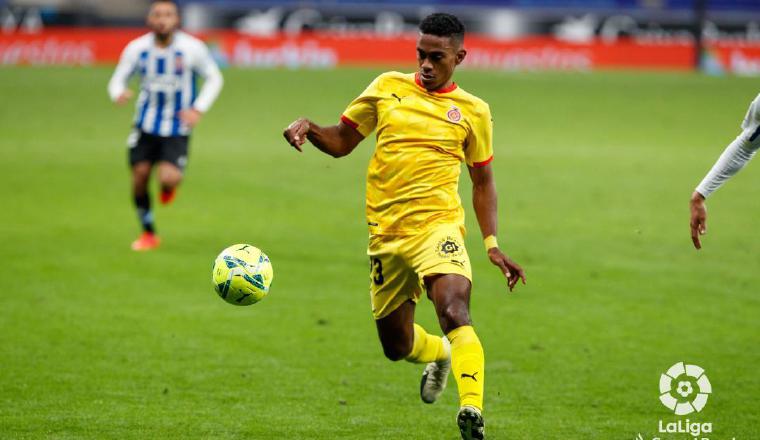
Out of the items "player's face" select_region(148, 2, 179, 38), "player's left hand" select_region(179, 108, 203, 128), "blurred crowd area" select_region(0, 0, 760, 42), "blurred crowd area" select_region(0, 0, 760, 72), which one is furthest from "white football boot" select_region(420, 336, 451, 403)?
"blurred crowd area" select_region(0, 0, 760, 42)

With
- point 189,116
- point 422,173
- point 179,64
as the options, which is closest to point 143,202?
point 189,116

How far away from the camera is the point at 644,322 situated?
411 inches

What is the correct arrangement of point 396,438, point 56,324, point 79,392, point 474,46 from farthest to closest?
point 474,46, point 56,324, point 79,392, point 396,438

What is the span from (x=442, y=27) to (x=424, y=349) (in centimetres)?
209

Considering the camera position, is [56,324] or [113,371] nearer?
[113,371]

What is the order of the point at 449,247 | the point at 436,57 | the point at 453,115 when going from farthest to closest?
the point at 453,115, the point at 436,57, the point at 449,247

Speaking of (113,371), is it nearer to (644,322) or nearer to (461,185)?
(644,322)

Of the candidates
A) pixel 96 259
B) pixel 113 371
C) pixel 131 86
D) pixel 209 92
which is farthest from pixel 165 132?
pixel 131 86

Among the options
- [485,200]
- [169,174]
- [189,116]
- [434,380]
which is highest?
[485,200]

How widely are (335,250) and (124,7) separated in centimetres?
3987

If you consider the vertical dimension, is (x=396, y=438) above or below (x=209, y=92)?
below

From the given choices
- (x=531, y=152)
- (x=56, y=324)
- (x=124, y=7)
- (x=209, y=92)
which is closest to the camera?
(x=56, y=324)

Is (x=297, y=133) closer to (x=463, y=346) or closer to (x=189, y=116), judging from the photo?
(x=463, y=346)

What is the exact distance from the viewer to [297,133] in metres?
6.98
